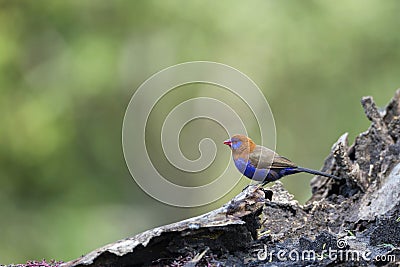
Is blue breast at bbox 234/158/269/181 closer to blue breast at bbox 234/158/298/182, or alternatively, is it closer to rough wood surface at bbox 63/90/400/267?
blue breast at bbox 234/158/298/182

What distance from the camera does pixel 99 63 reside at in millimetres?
9117

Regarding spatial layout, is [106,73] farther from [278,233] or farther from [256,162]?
[278,233]

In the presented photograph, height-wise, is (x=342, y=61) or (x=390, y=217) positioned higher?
(x=342, y=61)

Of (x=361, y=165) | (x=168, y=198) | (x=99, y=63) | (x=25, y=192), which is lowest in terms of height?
(x=361, y=165)

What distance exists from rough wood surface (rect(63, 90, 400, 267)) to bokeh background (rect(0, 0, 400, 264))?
234 inches

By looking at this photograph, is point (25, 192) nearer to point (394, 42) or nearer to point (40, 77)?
point (40, 77)

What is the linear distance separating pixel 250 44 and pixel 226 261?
7.52 metres

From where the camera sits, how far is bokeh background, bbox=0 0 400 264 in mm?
9195

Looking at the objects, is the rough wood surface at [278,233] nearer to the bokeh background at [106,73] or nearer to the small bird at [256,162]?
the small bird at [256,162]

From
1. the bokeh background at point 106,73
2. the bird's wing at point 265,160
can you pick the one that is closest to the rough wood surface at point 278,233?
the bird's wing at point 265,160

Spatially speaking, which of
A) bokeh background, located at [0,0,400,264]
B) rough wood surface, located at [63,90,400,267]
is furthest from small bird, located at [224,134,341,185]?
bokeh background, located at [0,0,400,264]

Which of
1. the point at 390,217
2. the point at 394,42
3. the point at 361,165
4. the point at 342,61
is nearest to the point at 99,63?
the point at 342,61

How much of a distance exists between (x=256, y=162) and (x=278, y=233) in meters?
1.37

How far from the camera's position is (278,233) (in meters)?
2.89
